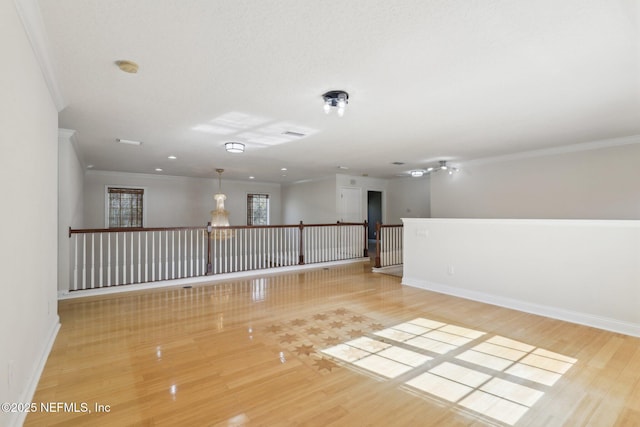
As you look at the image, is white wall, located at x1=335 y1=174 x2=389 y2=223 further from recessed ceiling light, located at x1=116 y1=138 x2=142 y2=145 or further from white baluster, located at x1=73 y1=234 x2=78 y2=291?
white baluster, located at x1=73 y1=234 x2=78 y2=291

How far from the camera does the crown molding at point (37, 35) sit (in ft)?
5.67

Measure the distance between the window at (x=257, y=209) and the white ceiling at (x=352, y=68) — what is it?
21.4 feet

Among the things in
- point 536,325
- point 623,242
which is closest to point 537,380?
point 536,325

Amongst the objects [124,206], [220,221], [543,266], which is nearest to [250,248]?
[220,221]

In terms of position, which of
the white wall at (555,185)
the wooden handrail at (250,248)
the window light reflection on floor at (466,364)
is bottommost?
the window light reflection on floor at (466,364)

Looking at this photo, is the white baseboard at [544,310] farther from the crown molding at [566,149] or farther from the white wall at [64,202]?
the white wall at [64,202]

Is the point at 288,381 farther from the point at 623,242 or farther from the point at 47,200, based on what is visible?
the point at 623,242

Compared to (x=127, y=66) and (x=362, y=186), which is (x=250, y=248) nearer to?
(x=362, y=186)

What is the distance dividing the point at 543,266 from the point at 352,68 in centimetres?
369

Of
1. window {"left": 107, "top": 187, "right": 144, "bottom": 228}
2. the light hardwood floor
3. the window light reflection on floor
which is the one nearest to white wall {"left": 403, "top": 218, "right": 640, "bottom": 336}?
the light hardwood floor

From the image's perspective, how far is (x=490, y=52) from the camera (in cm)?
225

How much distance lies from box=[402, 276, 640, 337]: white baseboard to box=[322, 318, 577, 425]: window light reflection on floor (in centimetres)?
128

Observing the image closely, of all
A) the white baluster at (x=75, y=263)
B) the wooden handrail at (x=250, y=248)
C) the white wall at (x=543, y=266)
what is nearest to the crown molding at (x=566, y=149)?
the white wall at (x=543, y=266)

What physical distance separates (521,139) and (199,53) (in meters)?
4.96
